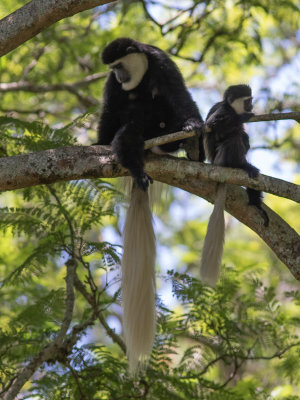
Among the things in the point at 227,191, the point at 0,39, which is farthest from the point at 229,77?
the point at 0,39

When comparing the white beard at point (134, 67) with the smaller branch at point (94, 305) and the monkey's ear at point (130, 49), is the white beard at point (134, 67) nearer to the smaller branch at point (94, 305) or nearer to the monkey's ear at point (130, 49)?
the monkey's ear at point (130, 49)

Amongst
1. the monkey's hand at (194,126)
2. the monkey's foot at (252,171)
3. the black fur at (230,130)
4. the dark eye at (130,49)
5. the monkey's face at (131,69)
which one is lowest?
the monkey's foot at (252,171)

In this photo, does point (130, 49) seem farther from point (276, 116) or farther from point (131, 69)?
point (276, 116)

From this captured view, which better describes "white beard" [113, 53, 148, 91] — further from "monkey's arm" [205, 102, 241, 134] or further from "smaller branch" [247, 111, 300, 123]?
"smaller branch" [247, 111, 300, 123]

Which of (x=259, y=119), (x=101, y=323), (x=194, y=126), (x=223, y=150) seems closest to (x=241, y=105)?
(x=223, y=150)

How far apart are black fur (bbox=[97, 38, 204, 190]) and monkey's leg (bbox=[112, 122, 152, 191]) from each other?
0.20 meters

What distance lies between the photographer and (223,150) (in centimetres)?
266

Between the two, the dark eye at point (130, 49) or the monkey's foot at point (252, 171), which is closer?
the monkey's foot at point (252, 171)

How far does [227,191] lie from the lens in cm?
236

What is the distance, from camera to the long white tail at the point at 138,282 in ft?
7.53

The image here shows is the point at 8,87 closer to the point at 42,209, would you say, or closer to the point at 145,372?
the point at 42,209

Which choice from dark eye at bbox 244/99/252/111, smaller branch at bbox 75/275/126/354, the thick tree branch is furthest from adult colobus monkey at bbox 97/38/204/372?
the thick tree branch

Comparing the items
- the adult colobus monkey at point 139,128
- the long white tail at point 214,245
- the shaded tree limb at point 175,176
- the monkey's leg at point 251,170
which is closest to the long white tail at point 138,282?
the adult colobus monkey at point 139,128

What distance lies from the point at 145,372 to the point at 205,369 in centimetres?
39
